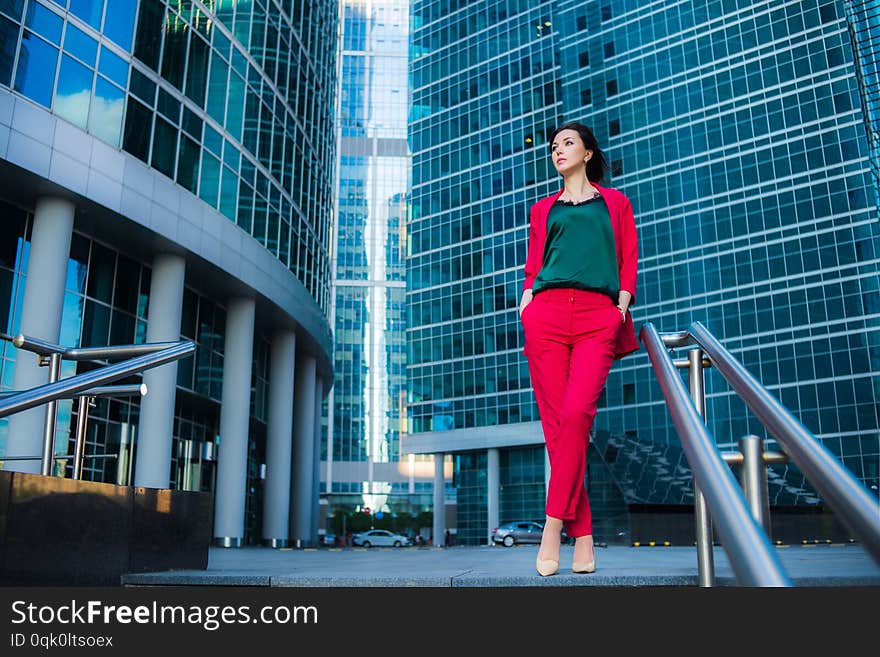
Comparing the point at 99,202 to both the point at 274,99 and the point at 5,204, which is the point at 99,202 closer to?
the point at 5,204

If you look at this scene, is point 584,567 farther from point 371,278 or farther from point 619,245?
point 371,278

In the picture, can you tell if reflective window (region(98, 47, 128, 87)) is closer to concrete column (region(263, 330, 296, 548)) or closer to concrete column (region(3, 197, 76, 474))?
concrete column (region(3, 197, 76, 474))

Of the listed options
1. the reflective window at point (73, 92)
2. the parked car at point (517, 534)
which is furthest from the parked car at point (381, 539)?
the reflective window at point (73, 92)

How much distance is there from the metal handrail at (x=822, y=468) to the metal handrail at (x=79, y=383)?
3.22 metres

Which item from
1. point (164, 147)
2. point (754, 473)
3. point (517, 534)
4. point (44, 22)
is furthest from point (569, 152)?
point (517, 534)

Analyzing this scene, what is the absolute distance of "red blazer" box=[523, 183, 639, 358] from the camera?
4484mm

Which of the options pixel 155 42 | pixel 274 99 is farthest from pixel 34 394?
pixel 274 99

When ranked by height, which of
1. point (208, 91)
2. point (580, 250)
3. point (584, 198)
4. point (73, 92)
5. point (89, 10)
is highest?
point (208, 91)

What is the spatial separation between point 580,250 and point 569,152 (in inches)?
26.5

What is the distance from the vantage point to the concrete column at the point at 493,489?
61.9 metres

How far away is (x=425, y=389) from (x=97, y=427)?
1854 inches

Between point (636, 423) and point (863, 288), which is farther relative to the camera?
point (636, 423)

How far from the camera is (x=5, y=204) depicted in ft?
62.7

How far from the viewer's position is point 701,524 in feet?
12.3
